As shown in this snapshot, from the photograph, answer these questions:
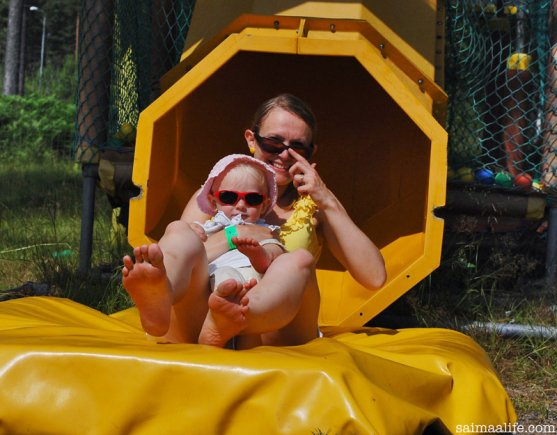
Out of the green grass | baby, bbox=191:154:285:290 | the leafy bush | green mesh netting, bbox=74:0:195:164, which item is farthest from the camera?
the leafy bush

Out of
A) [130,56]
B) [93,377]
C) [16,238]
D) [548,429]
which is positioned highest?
[130,56]

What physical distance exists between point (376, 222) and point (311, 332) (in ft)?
4.42

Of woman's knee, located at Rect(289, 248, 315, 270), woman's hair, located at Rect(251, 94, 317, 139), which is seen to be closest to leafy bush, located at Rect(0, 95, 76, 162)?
woman's hair, located at Rect(251, 94, 317, 139)

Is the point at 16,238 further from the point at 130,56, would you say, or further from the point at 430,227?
the point at 430,227

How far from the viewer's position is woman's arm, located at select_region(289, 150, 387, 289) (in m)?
3.07

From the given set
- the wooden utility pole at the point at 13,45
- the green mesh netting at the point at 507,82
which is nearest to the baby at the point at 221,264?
the green mesh netting at the point at 507,82

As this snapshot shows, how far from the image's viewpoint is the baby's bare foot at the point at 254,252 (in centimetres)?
261

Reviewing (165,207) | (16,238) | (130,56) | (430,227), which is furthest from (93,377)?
(16,238)

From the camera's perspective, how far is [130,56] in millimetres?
4598

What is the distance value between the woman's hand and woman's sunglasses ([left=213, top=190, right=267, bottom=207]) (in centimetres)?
14

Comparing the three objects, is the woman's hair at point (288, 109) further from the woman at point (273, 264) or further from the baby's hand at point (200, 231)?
the baby's hand at point (200, 231)

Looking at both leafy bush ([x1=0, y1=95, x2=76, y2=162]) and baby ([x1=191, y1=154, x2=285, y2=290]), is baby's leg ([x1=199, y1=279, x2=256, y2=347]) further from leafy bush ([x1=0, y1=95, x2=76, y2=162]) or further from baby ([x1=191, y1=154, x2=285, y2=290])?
leafy bush ([x1=0, y1=95, x2=76, y2=162])

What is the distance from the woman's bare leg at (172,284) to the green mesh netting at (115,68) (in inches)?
69.1

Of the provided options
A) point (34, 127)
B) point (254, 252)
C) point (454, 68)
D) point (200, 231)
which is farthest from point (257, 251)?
point (34, 127)
